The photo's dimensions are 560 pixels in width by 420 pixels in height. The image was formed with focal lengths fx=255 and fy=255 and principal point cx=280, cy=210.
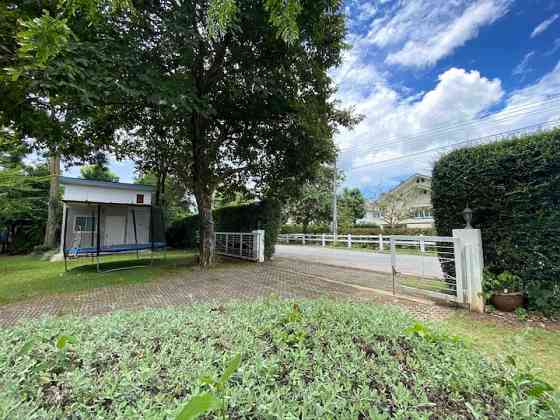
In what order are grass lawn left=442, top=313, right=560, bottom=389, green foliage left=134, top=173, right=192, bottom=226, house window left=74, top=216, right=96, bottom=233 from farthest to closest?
green foliage left=134, top=173, right=192, bottom=226 → house window left=74, top=216, right=96, bottom=233 → grass lawn left=442, top=313, right=560, bottom=389

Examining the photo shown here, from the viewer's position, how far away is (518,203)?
12.0 ft

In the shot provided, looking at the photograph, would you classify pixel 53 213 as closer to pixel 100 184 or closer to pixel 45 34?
pixel 100 184

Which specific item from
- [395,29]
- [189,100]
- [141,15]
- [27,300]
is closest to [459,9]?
[395,29]

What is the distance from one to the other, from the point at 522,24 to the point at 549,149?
730cm

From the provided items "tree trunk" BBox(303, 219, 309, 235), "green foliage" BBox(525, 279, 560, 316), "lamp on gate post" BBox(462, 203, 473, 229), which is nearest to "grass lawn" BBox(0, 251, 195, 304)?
"lamp on gate post" BBox(462, 203, 473, 229)

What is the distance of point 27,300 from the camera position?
4828mm

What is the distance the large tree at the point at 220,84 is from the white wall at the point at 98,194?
236 inches

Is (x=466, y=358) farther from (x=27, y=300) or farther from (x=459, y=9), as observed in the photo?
(x=459, y=9)

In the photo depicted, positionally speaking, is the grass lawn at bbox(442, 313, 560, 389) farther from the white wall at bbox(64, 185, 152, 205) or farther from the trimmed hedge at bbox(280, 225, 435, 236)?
the white wall at bbox(64, 185, 152, 205)

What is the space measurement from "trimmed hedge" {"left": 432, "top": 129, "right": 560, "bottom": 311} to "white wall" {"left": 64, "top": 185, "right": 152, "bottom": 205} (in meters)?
14.3

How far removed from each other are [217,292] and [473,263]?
449 cm

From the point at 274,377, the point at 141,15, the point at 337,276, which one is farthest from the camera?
the point at 337,276

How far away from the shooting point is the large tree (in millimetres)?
4328

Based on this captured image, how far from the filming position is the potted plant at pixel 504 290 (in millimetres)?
3605
